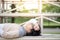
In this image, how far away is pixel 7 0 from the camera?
470cm

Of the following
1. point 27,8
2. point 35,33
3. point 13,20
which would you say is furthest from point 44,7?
point 35,33

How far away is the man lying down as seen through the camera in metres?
2.97

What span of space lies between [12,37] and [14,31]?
0.09 m

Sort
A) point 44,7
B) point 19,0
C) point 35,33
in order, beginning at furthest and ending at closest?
point 44,7 < point 19,0 < point 35,33

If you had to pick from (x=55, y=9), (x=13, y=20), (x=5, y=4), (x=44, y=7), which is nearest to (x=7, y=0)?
(x=5, y=4)

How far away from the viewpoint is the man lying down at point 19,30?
2.97m

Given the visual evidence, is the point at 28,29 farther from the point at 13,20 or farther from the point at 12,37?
the point at 13,20

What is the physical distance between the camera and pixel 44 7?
5.01m

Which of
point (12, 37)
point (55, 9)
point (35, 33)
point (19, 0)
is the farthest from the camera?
point (55, 9)

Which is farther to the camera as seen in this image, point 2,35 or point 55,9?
point 55,9

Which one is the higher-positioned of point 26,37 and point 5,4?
point 5,4

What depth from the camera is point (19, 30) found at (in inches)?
119

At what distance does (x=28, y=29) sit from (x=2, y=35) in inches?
15.9

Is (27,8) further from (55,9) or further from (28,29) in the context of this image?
(28,29)
